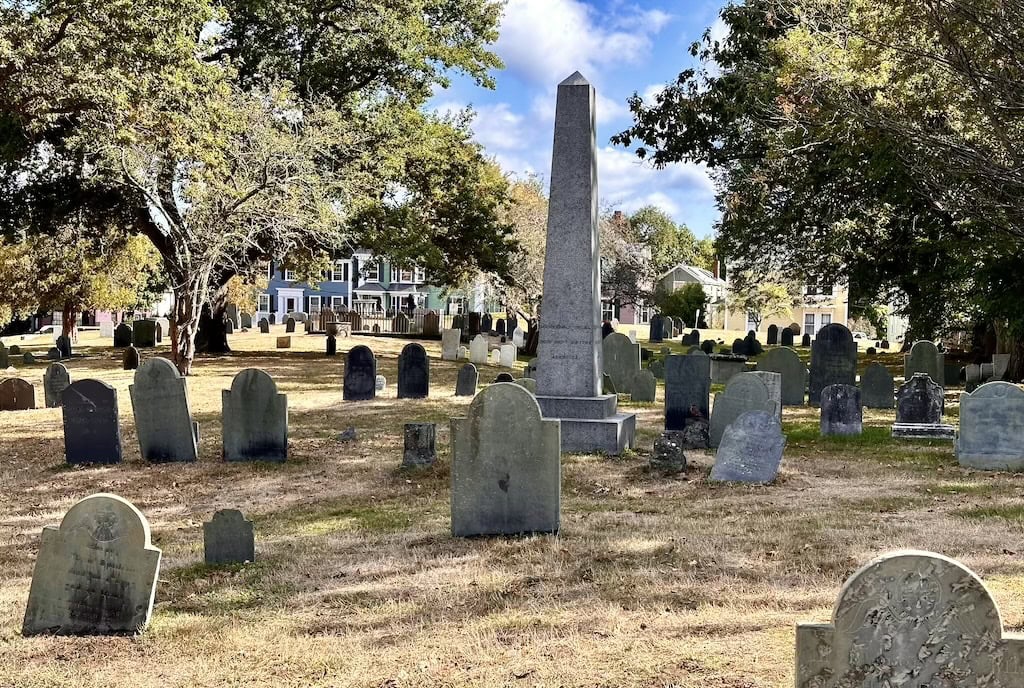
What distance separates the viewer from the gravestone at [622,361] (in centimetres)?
1961

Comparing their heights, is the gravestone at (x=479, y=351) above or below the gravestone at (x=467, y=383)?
above

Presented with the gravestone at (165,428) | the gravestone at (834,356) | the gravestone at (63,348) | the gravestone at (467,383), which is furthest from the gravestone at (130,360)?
the gravestone at (834,356)

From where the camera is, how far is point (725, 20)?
29.4 meters

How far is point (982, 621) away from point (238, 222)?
21185 millimetres

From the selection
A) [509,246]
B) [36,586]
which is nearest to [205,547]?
[36,586]

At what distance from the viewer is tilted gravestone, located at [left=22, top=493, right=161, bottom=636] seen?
5.49m

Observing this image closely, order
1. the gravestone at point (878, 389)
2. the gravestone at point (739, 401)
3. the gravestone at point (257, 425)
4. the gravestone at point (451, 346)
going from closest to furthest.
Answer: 1. the gravestone at point (257, 425)
2. the gravestone at point (739, 401)
3. the gravestone at point (878, 389)
4. the gravestone at point (451, 346)

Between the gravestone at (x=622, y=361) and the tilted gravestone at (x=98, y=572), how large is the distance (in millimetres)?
14660

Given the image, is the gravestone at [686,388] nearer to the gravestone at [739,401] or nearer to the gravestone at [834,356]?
the gravestone at [739,401]

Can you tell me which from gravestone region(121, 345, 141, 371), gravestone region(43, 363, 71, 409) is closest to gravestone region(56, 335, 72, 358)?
gravestone region(121, 345, 141, 371)

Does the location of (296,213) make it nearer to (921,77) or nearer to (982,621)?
(921,77)

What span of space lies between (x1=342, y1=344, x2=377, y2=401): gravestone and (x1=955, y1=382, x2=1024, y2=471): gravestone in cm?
1111

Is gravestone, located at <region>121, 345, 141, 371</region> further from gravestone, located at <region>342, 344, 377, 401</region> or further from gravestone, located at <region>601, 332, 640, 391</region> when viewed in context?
gravestone, located at <region>601, 332, 640, 391</region>

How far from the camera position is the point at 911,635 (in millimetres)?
3566
